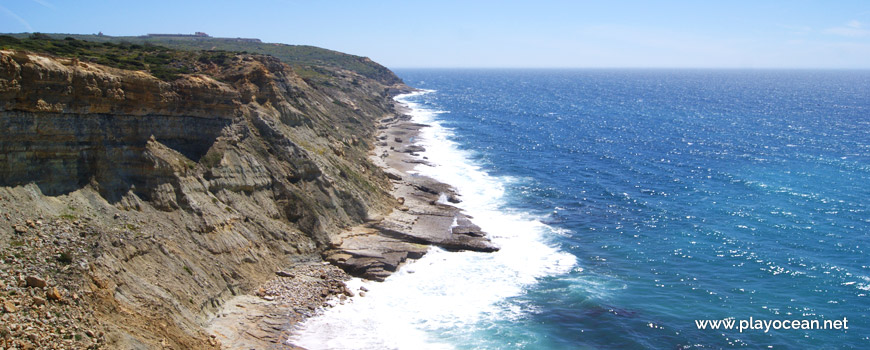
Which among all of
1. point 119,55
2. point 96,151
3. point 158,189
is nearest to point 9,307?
point 96,151

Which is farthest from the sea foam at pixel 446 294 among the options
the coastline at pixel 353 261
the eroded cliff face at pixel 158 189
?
the eroded cliff face at pixel 158 189

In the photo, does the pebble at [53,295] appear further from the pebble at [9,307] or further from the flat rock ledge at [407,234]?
the flat rock ledge at [407,234]

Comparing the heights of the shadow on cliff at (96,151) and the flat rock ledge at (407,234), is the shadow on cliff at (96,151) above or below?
above

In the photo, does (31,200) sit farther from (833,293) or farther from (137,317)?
(833,293)

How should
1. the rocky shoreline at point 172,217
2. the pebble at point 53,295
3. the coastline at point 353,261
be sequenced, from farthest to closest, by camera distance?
the coastline at point 353,261
the rocky shoreline at point 172,217
the pebble at point 53,295

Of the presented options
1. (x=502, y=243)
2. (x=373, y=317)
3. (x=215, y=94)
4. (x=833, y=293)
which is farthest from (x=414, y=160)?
(x=833, y=293)

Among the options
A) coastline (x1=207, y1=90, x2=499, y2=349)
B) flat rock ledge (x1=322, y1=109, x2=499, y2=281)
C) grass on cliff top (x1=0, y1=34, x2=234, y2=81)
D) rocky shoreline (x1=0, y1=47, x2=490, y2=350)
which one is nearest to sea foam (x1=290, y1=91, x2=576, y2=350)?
coastline (x1=207, y1=90, x2=499, y2=349)

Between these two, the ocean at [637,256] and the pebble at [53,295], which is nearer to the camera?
the pebble at [53,295]
